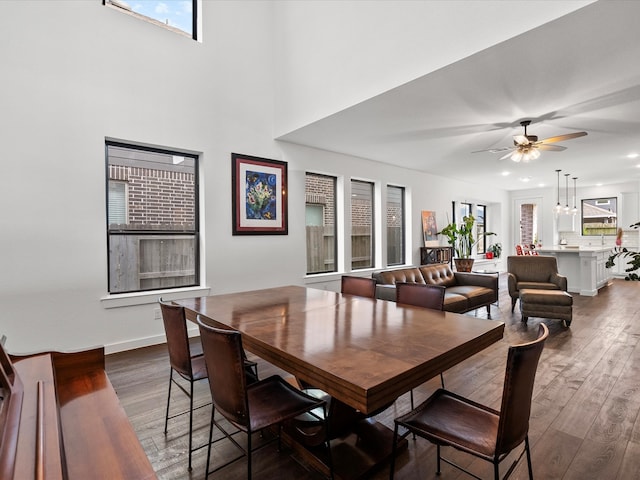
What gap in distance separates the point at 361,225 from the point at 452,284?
191 cm

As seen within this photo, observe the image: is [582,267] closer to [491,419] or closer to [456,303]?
[456,303]

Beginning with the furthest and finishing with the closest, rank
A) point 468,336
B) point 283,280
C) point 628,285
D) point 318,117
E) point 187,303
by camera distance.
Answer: point 628,285
point 283,280
point 318,117
point 187,303
point 468,336

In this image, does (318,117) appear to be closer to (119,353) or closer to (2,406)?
(119,353)

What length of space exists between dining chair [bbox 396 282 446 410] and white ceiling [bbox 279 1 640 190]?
1.90 metres

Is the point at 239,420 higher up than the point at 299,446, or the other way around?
the point at 239,420

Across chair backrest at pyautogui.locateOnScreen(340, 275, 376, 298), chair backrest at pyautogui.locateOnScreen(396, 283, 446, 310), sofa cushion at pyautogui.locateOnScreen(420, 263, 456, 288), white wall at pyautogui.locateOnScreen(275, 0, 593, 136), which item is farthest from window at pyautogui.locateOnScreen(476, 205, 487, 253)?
chair backrest at pyautogui.locateOnScreen(396, 283, 446, 310)

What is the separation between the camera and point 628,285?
7871mm

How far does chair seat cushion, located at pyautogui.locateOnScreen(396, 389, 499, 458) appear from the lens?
1357 mm

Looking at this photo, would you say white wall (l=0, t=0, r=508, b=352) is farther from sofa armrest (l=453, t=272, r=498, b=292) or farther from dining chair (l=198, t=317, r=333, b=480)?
sofa armrest (l=453, t=272, r=498, b=292)

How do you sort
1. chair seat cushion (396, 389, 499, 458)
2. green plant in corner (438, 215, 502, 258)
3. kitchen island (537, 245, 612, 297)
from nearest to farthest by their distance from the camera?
chair seat cushion (396, 389, 499, 458) < kitchen island (537, 245, 612, 297) < green plant in corner (438, 215, 502, 258)

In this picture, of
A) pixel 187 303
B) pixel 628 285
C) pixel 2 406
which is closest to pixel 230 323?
pixel 187 303

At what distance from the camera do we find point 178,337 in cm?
198

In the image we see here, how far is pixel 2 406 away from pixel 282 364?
92 centimetres

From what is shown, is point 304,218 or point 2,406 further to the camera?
point 304,218
